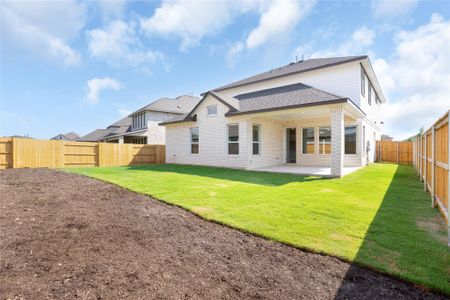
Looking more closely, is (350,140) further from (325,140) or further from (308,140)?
(308,140)

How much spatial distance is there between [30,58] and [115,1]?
750 centimetres

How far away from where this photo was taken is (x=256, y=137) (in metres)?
13.5

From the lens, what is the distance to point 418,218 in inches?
180

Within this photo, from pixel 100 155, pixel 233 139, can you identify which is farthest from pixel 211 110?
pixel 100 155

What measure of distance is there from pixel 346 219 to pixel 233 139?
9.50m

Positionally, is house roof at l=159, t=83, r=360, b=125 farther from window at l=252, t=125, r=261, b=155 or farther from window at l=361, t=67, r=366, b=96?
window at l=361, t=67, r=366, b=96

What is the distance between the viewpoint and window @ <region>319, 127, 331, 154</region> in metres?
14.3

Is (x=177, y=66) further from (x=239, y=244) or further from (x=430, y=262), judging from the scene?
(x=430, y=262)

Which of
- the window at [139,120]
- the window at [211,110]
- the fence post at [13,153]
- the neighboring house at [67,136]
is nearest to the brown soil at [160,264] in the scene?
the window at [211,110]

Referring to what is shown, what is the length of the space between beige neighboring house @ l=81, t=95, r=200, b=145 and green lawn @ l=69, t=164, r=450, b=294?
59.2 ft

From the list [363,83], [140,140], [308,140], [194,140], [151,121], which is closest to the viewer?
[363,83]

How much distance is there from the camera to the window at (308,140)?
584 inches

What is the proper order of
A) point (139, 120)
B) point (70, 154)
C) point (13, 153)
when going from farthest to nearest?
point (139, 120) < point (70, 154) < point (13, 153)

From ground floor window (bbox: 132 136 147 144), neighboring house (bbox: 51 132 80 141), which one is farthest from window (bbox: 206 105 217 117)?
neighboring house (bbox: 51 132 80 141)
